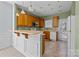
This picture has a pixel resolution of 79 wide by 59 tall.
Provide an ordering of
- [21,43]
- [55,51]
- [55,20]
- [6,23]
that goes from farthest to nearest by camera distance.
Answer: [55,20] < [6,23] < [55,51] < [21,43]

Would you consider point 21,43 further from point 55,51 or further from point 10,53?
point 55,51

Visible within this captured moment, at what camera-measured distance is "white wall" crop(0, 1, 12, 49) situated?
4.70 meters

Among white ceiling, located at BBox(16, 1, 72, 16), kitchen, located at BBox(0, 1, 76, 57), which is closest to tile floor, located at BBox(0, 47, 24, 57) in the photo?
kitchen, located at BBox(0, 1, 76, 57)

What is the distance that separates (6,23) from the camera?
5121mm

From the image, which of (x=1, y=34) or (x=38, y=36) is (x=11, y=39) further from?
(x=38, y=36)

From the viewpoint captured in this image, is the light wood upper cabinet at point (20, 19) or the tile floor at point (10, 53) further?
the light wood upper cabinet at point (20, 19)

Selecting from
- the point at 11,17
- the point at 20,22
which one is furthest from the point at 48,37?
the point at 11,17

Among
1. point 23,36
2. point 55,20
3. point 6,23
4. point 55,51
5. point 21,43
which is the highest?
point 55,20

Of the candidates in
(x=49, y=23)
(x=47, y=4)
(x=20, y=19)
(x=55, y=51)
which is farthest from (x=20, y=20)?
(x=49, y=23)

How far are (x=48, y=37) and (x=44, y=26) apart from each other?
1.03m

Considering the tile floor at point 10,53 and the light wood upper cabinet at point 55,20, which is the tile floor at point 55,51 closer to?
the tile floor at point 10,53

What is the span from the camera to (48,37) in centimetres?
867

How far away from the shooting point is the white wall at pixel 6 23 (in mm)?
4696

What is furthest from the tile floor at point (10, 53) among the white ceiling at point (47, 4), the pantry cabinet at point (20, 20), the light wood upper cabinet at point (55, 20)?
the light wood upper cabinet at point (55, 20)
